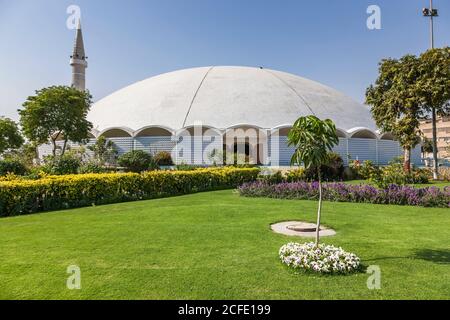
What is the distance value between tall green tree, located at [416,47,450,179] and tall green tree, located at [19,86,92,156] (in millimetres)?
21826

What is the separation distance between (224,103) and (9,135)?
62.6ft

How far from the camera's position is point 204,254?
526cm

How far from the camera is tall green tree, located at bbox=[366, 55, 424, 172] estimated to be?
19.7 m

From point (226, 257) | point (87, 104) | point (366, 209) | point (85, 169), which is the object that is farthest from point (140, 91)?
point (226, 257)

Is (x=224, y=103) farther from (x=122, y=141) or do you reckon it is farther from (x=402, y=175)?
(x=402, y=175)

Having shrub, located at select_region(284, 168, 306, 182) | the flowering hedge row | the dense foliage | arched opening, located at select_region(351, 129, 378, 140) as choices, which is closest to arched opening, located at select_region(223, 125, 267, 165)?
arched opening, located at select_region(351, 129, 378, 140)

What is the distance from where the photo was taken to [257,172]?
17172 millimetres

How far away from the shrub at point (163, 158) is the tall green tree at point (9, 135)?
1422 centimetres

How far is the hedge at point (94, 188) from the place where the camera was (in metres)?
9.40

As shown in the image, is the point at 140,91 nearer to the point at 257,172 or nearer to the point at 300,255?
the point at 257,172

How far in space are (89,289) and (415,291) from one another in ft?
12.1

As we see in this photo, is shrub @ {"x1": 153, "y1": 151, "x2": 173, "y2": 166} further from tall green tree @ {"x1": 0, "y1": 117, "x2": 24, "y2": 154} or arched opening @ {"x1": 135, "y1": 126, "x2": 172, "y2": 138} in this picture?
tall green tree @ {"x1": 0, "y1": 117, "x2": 24, "y2": 154}

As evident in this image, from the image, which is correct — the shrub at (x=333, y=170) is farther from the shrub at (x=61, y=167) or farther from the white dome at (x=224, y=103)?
the shrub at (x=61, y=167)

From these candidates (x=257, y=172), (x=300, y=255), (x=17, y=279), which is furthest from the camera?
(x=257, y=172)
